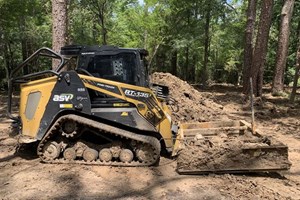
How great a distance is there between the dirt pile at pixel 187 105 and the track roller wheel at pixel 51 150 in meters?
3.83

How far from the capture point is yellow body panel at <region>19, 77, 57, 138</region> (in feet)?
19.2

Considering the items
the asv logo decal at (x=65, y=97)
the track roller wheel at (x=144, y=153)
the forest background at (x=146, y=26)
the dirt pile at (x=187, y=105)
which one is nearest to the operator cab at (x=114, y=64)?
the asv logo decal at (x=65, y=97)

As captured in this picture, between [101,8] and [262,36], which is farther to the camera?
[101,8]

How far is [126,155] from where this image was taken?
19.1ft

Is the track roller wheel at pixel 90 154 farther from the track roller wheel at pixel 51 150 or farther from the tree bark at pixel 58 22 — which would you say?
the tree bark at pixel 58 22

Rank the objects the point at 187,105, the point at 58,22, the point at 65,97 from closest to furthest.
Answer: the point at 65,97
the point at 58,22
the point at 187,105

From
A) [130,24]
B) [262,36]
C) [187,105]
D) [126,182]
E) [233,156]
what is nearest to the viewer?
[126,182]

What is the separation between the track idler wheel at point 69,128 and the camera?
580cm

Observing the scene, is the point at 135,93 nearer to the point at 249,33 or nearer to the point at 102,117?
the point at 102,117

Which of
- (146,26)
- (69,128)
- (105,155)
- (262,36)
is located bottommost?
(105,155)

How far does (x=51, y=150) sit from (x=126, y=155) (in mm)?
1322

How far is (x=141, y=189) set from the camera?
4.97m

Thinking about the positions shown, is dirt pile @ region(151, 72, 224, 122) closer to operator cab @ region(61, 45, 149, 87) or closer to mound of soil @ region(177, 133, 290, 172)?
operator cab @ region(61, 45, 149, 87)

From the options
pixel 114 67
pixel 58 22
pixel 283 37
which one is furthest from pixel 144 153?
pixel 283 37
